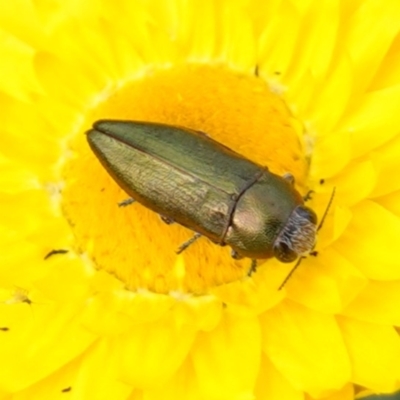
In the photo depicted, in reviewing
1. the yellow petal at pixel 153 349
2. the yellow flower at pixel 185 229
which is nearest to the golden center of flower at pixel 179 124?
the yellow flower at pixel 185 229

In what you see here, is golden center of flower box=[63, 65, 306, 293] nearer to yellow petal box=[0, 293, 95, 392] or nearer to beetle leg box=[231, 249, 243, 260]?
beetle leg box=[231, 249, 243, 260]

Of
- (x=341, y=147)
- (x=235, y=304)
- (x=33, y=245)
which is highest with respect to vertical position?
(x=341, y=147)

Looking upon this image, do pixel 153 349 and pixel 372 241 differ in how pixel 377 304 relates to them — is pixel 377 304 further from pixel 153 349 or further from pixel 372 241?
pixel 153 349

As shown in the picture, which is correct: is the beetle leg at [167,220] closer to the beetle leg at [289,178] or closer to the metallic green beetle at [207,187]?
the metallic green beetle at [207,187]

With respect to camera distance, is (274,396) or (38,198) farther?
(38,198)

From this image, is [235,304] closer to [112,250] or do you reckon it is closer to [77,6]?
[112,250]

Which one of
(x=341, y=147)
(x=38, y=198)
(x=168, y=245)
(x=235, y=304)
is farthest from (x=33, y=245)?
(x=341, y=147)

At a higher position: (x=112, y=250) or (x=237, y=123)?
(x=237, y=123)
